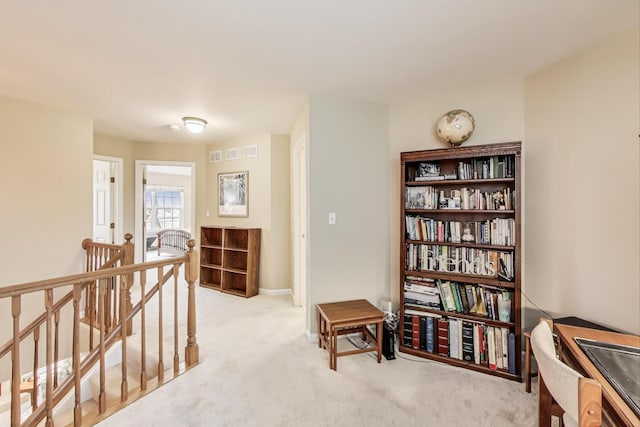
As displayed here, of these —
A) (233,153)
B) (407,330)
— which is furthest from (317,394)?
(233,153)

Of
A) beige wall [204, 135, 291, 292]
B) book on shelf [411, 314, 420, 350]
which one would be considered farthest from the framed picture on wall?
book on shelf [411, 314, 420, 350]

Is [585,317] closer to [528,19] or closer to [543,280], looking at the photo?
[543,280]

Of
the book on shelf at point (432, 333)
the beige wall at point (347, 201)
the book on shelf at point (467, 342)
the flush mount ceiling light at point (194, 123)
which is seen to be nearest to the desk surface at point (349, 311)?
the beige wall at point (347, 201)

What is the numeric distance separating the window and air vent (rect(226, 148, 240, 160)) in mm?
4950

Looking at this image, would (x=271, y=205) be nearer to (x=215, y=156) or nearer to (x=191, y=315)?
(x=215, y=156)

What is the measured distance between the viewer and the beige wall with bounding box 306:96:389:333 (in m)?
2.54

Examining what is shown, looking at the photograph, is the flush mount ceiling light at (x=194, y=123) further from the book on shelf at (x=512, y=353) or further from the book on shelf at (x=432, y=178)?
the book on shelf at (x=512, y=353)

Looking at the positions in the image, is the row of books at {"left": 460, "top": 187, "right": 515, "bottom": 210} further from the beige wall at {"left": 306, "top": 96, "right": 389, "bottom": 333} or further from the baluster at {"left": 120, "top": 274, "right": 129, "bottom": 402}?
the baluster at {"left": 120, "top": 274, "right": 129, "bottom": 402}

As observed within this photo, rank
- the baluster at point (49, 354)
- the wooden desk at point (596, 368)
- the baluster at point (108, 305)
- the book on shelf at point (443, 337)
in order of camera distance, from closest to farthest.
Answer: the wooden desk at point (596, 368), the baluster at point (49, 354), the book on shelf at point (443, 337), the baluster at point (108, 305)

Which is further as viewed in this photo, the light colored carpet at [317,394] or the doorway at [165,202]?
the doorway at [165,202]

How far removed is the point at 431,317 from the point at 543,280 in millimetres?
891

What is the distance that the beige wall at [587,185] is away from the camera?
161 centimetres

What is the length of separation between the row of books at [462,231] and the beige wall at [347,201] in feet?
1.25

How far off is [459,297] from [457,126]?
4.58 feet
